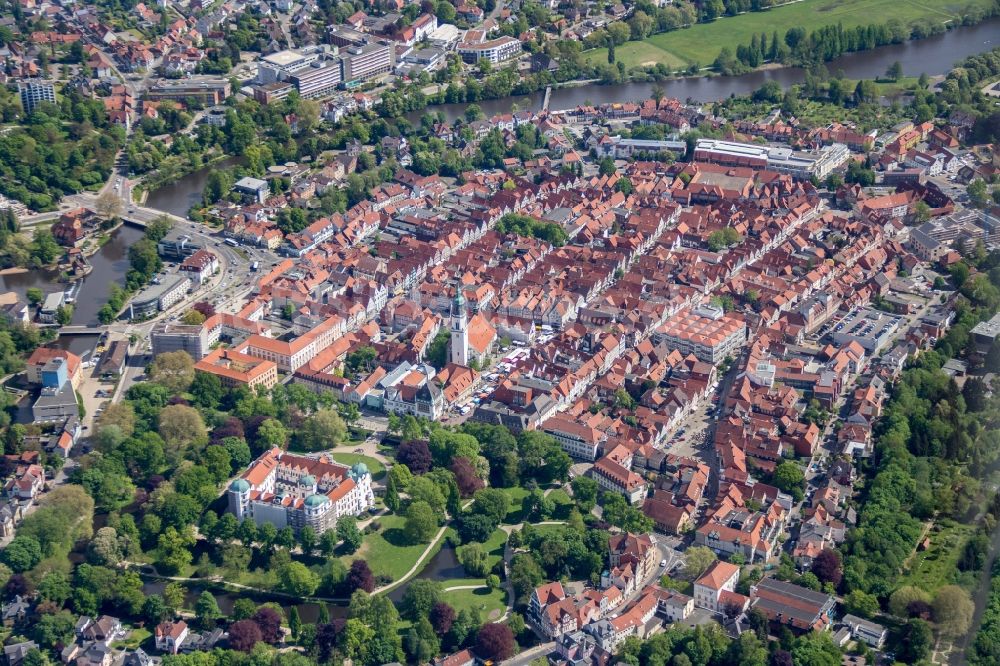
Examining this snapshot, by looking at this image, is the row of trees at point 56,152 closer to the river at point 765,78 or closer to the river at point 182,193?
the river at point 182,193

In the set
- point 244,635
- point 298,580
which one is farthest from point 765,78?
point 244,635

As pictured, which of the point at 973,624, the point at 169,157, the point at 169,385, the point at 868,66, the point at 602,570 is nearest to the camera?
the point at 973,624

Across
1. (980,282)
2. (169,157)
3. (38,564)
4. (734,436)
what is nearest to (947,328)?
(980,282)

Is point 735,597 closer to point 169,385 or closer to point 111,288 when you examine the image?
point 169,385

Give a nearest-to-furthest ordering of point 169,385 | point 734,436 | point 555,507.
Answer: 1. point 555,507
2. point 734,436
3. point 169,385

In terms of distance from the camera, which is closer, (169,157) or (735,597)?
(735,597)

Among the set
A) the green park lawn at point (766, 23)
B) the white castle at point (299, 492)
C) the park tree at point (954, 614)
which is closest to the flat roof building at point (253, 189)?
the white castle at point (299, 492)
